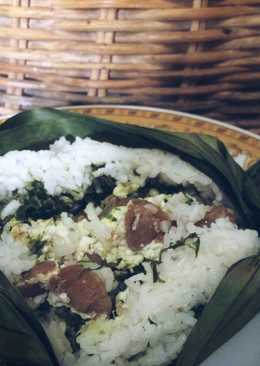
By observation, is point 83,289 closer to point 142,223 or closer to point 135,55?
point 142,223

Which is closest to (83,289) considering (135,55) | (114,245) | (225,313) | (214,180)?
(114,245)

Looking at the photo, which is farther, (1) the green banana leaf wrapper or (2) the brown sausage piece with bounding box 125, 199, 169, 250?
(2) the brown sausage piece with bounding box 125, 199, 169, 250

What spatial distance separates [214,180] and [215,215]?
0.10m

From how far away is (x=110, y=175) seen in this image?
1.30 metres

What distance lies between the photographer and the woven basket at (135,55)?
5.24 feet

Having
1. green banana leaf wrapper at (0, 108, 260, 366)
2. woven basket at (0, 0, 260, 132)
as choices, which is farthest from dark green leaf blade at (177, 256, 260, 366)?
woven basket at (0, 0, 260, 132)

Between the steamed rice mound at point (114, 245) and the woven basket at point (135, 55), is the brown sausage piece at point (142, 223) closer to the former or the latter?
the steamed rice mound at point (114, 245)

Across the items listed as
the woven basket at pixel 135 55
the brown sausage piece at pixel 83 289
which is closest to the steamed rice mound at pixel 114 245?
the brown sausage piece at pixel 83 289

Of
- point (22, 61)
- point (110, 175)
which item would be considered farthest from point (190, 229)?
point (22, 61)

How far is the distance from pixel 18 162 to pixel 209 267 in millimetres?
486

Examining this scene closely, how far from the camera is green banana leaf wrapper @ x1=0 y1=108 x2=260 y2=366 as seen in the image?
95cm

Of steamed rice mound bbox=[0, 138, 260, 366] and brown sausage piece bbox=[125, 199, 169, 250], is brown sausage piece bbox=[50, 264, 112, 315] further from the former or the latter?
brown sausage piece bbox=[125, 199, 169, 250]

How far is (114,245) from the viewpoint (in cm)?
116

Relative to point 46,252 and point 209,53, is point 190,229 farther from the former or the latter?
point 209,53
